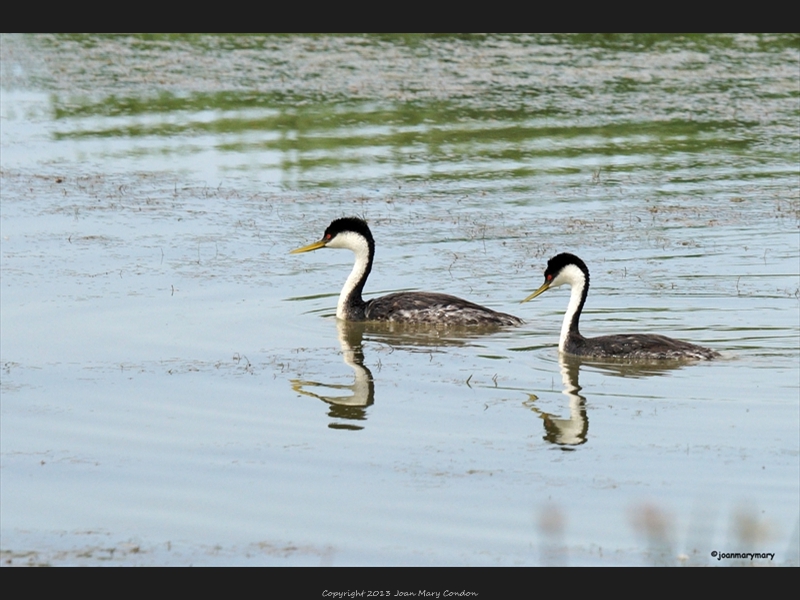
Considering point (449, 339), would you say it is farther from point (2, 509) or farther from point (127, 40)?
point (127, 40)

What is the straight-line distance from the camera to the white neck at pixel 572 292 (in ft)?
44.3

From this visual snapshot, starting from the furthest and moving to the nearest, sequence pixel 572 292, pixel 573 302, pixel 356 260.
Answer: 1. pixel 356 260
2. pixel 572 292
3. pixel 573 302

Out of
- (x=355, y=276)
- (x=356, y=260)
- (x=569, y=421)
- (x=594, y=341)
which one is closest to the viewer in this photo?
(x=569, y=421)

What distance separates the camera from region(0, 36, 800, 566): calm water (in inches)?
350

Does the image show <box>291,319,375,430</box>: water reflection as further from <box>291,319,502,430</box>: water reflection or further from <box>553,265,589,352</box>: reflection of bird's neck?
<box>553,265,589,352</box>: reflection of bird's neck

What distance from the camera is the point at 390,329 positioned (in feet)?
48.6

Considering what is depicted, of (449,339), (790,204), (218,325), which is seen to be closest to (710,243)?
(790,204)

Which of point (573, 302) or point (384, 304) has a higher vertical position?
point (573, 302)

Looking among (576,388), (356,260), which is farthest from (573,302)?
(356,260)

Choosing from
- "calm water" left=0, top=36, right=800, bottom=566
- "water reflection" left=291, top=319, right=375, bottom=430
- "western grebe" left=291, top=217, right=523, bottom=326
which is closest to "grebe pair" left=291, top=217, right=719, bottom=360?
"western grebe" left=291, top=217, right=523, bottom=326

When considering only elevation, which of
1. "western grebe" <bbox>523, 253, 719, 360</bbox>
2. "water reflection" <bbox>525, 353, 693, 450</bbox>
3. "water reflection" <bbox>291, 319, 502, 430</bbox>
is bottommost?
"water reflection" <bbox>291, 319, 502, 430</bbox>

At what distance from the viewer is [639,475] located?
31.7 feet

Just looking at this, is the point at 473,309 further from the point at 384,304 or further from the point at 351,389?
the point at 351,389

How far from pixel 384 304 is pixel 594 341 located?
2.50 meters
